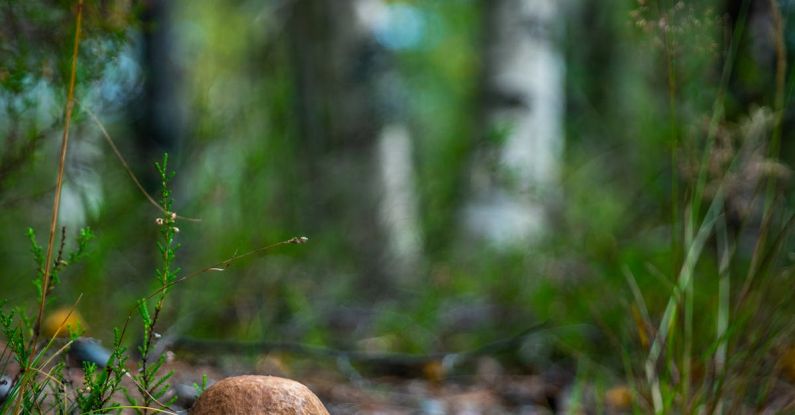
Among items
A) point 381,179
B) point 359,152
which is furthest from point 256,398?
point 359,152

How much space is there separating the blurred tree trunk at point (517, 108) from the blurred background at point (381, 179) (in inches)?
0.6

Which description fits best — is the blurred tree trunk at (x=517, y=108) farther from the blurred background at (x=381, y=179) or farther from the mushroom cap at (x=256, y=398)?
the mushroom cap at (x=256, y=398)

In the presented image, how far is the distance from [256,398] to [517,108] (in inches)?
155

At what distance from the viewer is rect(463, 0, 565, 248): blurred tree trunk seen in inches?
177

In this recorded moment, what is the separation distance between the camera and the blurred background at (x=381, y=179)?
1.74m

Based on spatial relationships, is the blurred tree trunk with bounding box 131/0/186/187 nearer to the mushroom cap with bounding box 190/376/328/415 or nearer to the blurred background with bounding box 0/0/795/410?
the blurred background with bounding box 0/0/795/410

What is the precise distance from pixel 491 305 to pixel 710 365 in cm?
182

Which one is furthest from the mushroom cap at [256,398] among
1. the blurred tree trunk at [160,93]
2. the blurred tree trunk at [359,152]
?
the blurred tree trunk at [359,152]

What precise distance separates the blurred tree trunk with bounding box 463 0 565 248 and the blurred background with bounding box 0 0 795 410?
1 centimetres

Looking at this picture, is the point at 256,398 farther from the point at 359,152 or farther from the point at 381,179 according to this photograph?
the point at 359,152

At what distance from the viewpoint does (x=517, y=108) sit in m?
4.73

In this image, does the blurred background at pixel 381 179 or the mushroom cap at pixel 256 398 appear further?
the blurred background at pixel 381 179

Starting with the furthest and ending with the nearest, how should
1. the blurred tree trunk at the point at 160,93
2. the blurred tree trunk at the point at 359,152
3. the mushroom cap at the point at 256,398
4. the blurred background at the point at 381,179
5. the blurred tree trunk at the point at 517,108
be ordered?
the blurred tree trunk at the point at 517,108
the blurred tree trunk at the point at 359,152
the blurred tree trunk at the point at 160,93
the blurred background at the point at 381,179
the mushroom cap at the point at 256,398

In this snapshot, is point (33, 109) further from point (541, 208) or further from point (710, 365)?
point (541, 208)
